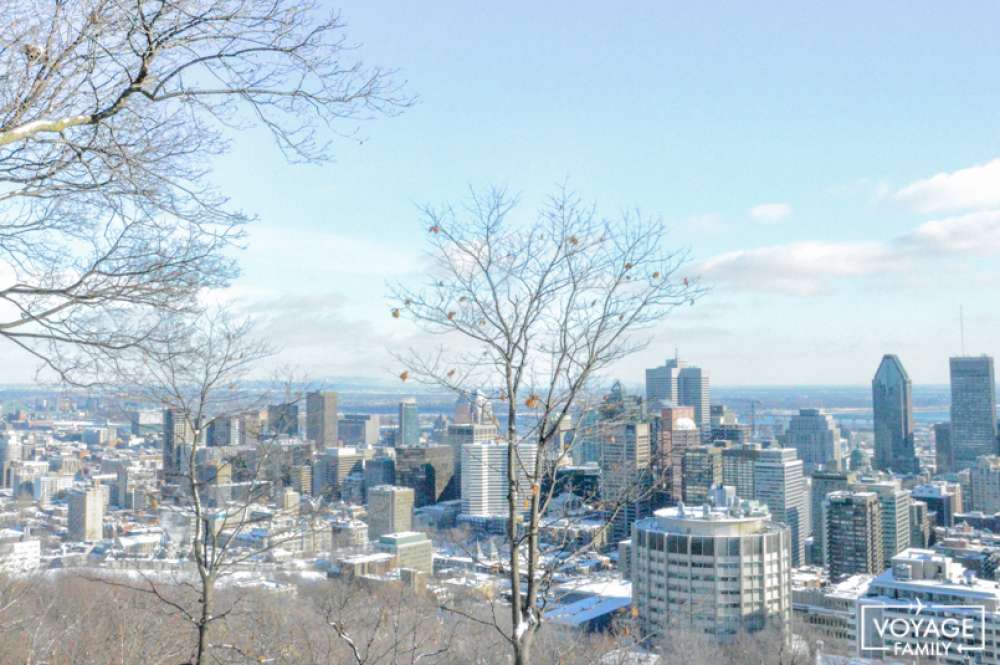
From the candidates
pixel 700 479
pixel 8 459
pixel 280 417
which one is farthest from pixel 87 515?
pixel 280 417

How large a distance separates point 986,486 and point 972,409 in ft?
63.7

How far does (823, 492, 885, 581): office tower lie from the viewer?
3052cm

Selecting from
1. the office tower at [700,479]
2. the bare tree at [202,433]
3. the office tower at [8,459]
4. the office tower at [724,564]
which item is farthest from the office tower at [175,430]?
the office tower at [700,479]

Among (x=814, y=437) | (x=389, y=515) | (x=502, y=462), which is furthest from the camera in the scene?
(x=814, y=437)

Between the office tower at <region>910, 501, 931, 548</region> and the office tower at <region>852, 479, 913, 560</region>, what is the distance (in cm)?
27

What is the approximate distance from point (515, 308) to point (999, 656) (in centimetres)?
1622

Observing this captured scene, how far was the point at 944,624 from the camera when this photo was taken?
15.3 meters

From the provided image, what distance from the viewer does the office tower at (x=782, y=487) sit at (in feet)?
127

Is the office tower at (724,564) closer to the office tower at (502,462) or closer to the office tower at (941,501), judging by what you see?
the office tower at (502,462)

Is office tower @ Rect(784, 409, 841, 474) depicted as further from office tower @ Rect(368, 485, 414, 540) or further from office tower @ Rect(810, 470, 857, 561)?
office tower @ Rect(368, 485, 414, 540)

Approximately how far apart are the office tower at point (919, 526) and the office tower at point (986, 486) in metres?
11.7

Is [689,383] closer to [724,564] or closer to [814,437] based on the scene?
[814,437]

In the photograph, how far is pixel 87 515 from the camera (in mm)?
21328

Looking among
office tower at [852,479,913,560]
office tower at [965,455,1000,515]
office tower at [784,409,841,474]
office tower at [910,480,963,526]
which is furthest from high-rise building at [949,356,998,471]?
office tower at [852,479,913,560]
